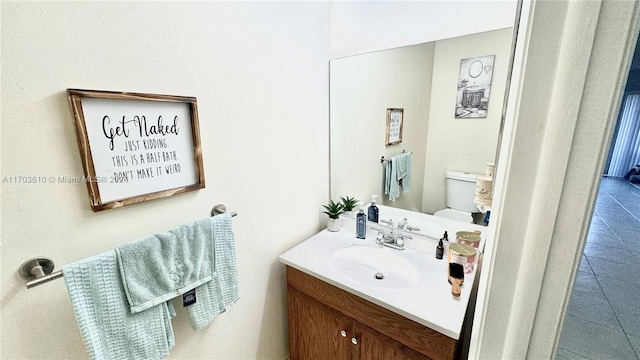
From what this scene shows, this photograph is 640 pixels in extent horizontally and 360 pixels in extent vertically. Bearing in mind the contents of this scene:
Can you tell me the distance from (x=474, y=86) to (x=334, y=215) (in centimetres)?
96

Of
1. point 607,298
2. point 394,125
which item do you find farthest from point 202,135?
point 607,298

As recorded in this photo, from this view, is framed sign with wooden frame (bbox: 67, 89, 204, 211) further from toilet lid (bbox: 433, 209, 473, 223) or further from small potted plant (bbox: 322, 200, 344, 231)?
toilet lid (bbox: 433, 209, 473, 223)

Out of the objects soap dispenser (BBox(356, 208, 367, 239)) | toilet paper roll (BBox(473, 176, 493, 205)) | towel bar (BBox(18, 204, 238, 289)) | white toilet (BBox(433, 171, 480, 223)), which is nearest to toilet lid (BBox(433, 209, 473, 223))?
white toilet (BBox(433, 171, 480, 223))

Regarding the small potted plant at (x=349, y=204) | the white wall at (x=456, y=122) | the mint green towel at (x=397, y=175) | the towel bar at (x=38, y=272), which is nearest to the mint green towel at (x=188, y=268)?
the towel bar at (x=38, y=272)

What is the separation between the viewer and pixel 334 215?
1.52 m

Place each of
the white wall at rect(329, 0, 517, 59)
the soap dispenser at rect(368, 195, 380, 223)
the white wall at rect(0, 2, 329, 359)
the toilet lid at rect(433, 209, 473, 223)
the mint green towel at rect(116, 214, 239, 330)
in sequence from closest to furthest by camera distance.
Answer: the white wall at rect(0, 2, 329, 359) < the mint green towel at rect(116, 214, 239, 330) < the white wall at rect(329, 0, 517, 59) < the toilet lid at rect(433, 209, 473, 223) < the soap dispenser at rect(368, 195, 380, 223)

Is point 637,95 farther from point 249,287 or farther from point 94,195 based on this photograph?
point 94,195

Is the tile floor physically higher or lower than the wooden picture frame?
lower

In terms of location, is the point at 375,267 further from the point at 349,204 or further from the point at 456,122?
the point at 456,122

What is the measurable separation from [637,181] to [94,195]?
8057mm

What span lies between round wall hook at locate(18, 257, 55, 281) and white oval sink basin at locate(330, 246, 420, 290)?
0.97 metres

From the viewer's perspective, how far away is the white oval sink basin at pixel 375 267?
118cm

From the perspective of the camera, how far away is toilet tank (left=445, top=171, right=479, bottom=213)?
1194 mm

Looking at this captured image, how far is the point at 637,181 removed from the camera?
4.92 m
